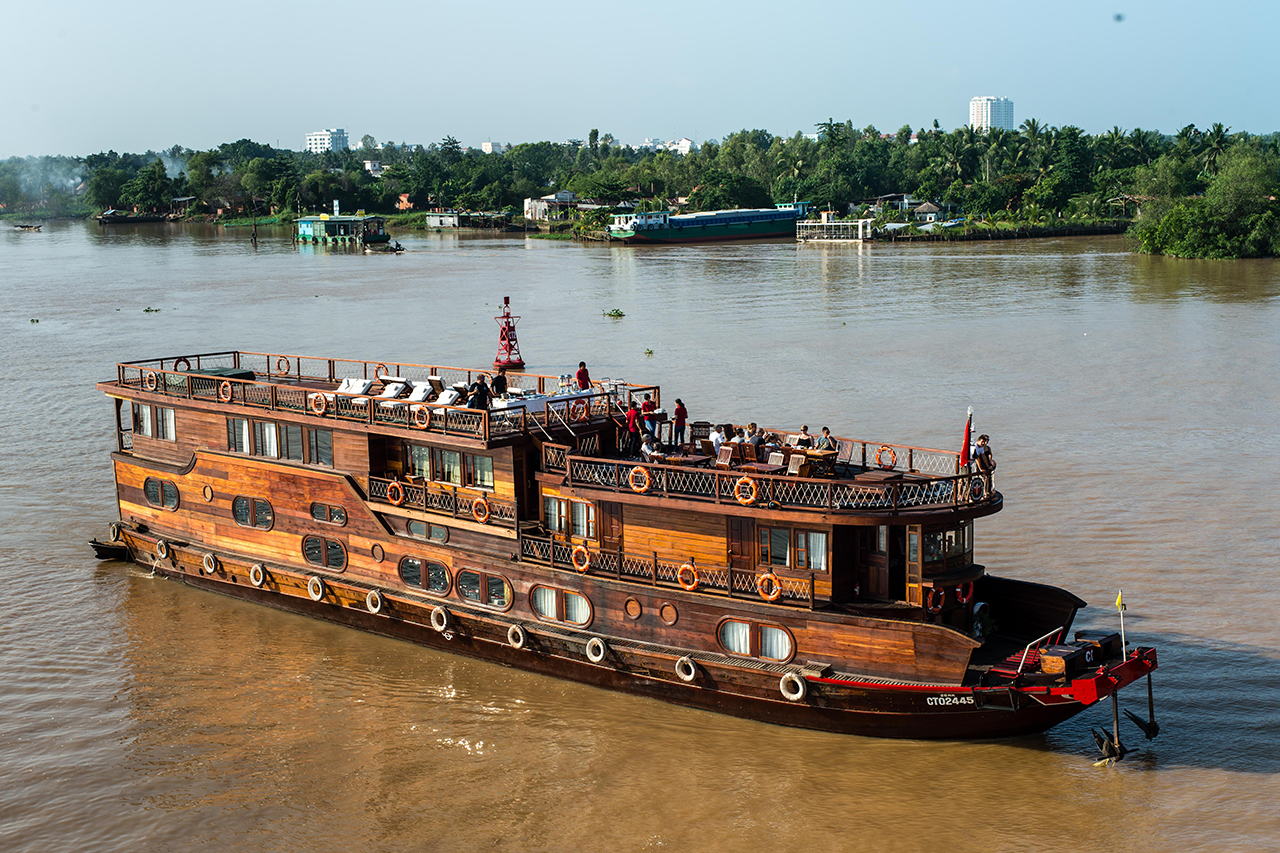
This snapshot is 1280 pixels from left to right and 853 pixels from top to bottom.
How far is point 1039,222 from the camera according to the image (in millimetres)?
107875

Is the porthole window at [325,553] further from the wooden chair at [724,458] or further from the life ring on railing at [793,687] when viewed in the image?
the life ring on railing at [793,687]

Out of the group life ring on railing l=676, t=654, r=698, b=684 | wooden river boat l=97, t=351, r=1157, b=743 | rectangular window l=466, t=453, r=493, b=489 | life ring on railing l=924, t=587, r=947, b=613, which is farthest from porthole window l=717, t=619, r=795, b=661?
rectangular window l=466, t=453, r=493, b=489

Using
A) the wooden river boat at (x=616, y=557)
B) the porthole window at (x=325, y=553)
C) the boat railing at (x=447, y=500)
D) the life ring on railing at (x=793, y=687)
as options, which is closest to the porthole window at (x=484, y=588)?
the wooden river boat at (x=616, y=557)

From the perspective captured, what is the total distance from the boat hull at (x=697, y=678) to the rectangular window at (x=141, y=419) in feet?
12.4

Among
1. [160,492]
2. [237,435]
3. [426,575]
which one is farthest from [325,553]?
[160,492]

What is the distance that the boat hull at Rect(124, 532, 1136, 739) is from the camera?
15.2 meters

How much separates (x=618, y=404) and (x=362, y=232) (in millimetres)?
101683

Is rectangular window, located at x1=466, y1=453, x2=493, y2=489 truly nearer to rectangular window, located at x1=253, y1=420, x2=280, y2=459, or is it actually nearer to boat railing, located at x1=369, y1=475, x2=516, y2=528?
boat railing, located at x1=369, y1=475, x2=516, y2=528

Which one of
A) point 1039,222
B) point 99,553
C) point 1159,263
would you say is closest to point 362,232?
point 1039,222

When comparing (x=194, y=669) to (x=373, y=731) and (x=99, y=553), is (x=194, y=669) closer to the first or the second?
(x=373, y=731)

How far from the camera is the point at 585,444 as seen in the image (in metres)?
18.8

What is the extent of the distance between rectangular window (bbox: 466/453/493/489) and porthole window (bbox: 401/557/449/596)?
5.03 ft

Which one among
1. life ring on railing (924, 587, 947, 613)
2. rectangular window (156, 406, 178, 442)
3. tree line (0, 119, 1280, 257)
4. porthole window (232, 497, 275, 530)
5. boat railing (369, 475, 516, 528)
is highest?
tree line (0, 119, 1280, 257)

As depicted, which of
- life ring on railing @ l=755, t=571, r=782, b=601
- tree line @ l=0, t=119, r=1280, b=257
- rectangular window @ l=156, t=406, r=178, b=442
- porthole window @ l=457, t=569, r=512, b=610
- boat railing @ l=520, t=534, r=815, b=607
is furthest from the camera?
tree line @ l=0, t=119, r=1280, b=257
